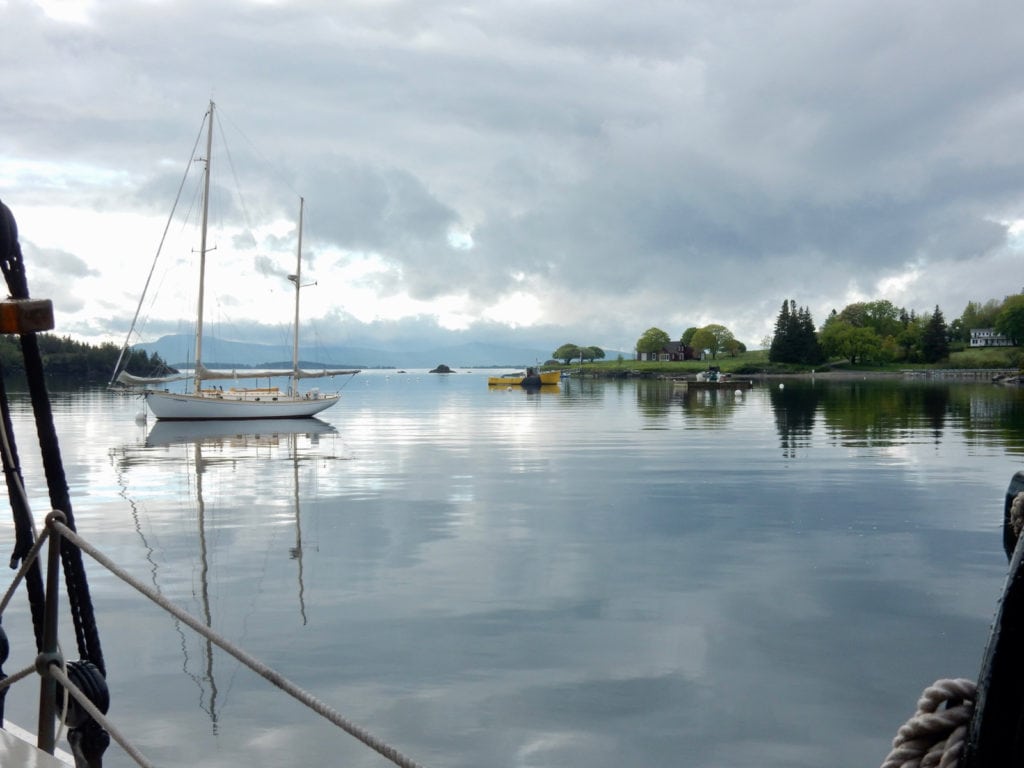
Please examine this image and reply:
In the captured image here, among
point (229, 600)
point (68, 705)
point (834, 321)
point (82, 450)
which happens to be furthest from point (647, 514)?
point (834, 321)

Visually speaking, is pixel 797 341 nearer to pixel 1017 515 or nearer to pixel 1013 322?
pixel 1013 322

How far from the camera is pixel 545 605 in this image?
11891mm

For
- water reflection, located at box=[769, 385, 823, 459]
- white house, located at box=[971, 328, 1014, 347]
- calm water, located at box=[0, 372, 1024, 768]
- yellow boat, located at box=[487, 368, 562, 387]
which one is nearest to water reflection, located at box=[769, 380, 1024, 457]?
water reflection, located at box=[769, 385, 823, 459]

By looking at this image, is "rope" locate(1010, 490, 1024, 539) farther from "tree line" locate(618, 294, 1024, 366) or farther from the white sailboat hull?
"tree line" locate(618, 294, 1024, 366)

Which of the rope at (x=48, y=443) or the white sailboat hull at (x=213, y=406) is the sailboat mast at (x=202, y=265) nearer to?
the white sailboat hull at (x=213, y=406)

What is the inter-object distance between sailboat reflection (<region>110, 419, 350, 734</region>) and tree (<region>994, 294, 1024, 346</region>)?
6408 inches

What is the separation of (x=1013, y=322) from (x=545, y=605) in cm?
18804

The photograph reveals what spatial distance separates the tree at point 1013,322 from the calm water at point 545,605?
166 meters

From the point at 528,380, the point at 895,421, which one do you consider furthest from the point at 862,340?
the point at 895,421

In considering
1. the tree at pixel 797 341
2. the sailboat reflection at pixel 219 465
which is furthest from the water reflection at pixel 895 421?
the tree at pixel 797 341

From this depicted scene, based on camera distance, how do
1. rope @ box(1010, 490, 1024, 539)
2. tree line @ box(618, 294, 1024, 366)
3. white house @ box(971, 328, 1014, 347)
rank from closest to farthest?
rope @ box(1010, 490, 1024, 539)
tree line @ box(618, 294, 1024, 366)
white house @ box(971, 328, 1014, 347)

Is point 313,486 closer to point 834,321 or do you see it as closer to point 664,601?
point 664,601

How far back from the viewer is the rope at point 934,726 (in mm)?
2033

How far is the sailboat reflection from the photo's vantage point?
13.0m
